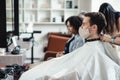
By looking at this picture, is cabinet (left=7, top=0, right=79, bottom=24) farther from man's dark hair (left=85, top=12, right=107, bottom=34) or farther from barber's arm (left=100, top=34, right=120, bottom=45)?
man's dark hair (left=85, top=12, right=107, bottom=34)

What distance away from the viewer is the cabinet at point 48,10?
5.84 meters

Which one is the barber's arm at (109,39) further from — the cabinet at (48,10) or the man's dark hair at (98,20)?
the cabinet at (48,10)

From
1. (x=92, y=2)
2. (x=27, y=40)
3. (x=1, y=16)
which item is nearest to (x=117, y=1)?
(x=92, y=2)

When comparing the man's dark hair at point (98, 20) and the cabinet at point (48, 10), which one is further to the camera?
the cabinet at point (48, 10)

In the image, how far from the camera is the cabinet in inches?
230

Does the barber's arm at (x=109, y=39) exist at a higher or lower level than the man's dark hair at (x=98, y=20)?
lower

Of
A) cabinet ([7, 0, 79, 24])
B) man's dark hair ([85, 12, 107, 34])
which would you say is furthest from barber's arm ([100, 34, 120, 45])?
cabinet ([7, 0, 79, 24])

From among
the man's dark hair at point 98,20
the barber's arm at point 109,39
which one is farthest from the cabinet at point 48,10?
the man's dark hair at point 98,20

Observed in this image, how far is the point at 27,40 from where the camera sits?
4332 mm

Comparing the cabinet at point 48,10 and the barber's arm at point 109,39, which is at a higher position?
the cabinet at point 48,10

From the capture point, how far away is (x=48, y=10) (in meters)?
5.91

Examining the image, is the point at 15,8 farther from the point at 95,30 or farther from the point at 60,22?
the point at 95,30

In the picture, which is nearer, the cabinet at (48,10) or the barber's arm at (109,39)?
the barber's arm at (109,39)

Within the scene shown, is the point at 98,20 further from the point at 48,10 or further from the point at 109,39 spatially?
the point at 48,10
